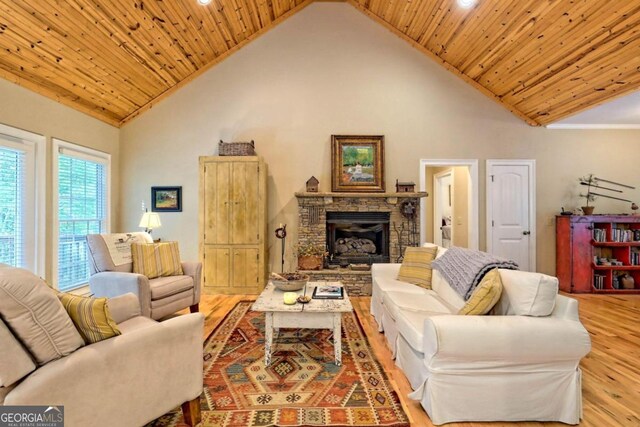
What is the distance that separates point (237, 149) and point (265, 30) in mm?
2085

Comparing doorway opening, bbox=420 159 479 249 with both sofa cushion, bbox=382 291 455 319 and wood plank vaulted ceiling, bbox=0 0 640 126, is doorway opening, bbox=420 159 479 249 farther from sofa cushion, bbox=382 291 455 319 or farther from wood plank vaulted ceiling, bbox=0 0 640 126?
sofa cushion, bbox=382 291 455 319

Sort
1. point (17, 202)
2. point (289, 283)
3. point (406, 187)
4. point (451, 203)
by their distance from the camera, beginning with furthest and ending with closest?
point (451, 203) → point (406, 187) → point (17, 202) → point (289, 283)

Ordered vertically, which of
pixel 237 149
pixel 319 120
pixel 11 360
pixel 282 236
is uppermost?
pixel 319 120

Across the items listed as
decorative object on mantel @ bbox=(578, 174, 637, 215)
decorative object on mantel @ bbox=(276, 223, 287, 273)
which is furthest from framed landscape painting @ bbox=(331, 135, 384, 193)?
decorative object on mantel @ bbox=(578, 174, 637, 215)

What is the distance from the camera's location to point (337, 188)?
5008 millimetres

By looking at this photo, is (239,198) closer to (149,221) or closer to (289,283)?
(149,221)

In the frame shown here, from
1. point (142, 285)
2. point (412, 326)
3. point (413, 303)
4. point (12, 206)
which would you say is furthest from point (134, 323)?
point (12, 206)

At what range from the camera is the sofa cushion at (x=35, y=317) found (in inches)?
48.3

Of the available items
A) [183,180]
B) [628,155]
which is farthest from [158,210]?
[628,155]

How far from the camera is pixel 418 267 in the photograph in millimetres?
3371

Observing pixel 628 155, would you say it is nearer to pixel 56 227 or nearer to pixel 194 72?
pixel 194 72

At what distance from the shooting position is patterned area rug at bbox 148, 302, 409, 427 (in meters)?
1.86

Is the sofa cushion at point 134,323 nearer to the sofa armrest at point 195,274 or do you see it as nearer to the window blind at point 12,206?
the sofa armrest at point 195,274

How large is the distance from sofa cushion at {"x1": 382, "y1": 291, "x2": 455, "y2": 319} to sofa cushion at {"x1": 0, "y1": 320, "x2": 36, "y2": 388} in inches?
84.2
